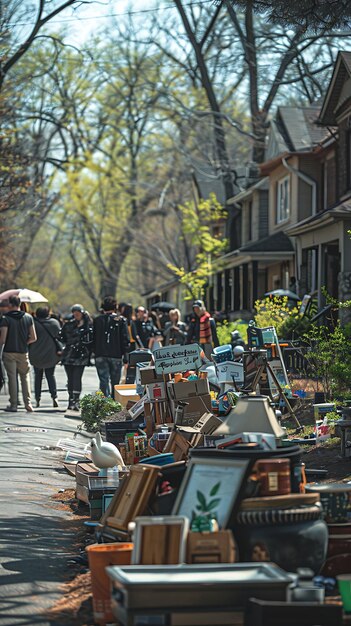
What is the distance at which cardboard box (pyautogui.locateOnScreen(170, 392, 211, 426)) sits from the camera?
1191 centimetres

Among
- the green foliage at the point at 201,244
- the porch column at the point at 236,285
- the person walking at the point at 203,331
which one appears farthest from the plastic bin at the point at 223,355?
the green foliage at the point at 201,244

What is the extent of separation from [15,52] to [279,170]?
12.5 m

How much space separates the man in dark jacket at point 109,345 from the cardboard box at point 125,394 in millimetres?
1793

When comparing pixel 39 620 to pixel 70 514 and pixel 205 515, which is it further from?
pixel 70 514

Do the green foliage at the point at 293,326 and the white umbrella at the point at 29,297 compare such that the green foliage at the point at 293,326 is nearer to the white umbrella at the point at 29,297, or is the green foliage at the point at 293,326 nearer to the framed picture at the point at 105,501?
the white umbrella at the point at 29,297

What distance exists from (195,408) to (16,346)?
25.4 ft

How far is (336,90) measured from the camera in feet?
95.8

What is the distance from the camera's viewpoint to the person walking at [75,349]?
1930cm

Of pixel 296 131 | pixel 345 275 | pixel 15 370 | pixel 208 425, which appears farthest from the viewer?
pixel 296 131

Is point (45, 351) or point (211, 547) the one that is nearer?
point (211, 547)

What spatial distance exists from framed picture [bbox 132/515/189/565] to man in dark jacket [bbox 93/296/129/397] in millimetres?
12419

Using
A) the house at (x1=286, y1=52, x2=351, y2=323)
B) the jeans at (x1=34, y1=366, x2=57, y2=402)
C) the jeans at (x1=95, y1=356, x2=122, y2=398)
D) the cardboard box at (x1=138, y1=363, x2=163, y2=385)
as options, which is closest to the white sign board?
the cardboard box at (x1=138, y1=363, x2=163, y2=385)

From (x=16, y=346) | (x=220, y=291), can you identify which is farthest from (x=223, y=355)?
(x=220, y=291)

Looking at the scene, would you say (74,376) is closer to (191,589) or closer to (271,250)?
(191,589)
